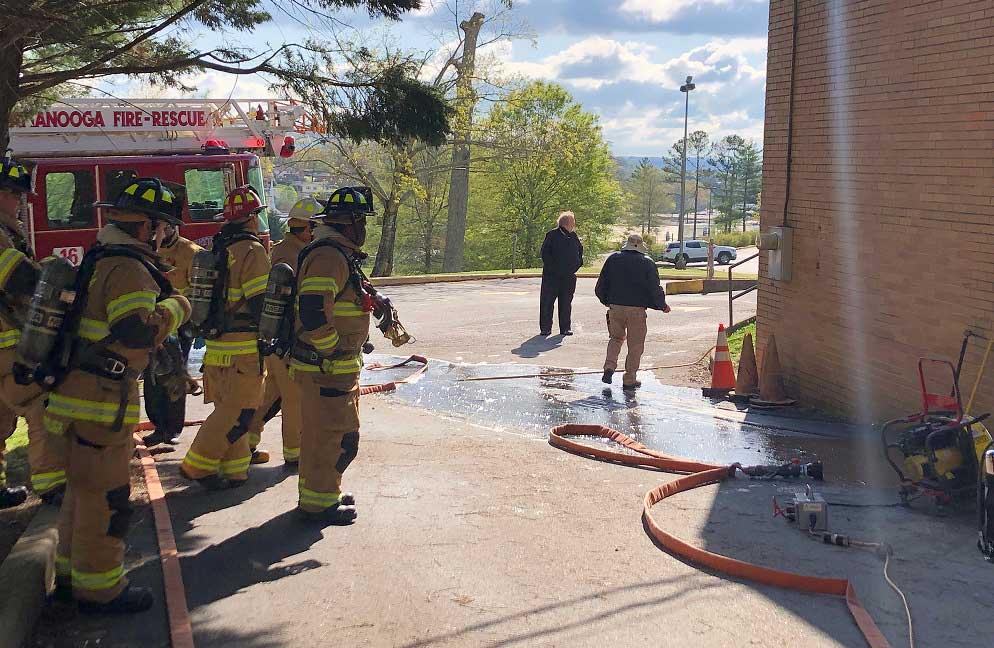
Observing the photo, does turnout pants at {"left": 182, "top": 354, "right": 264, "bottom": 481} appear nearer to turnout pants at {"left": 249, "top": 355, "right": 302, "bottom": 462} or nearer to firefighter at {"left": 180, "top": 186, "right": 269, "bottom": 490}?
firefighter at {"left": 180, "top": 186, "right": 269, "bottom": 490}

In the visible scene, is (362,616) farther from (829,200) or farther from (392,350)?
(392,350)

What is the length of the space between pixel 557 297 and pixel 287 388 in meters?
7.48

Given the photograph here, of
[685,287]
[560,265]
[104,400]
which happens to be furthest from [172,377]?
[685,287]

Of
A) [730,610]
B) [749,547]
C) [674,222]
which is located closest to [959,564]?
[749,547]

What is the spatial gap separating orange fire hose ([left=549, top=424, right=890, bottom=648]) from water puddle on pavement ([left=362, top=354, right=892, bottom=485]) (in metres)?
0.37

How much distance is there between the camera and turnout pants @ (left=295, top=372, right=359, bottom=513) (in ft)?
19.2

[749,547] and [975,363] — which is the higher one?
[975,363]

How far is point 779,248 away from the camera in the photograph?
10.0 metres

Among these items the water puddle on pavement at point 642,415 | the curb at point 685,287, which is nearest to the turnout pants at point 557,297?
the water puddle on pavement at point 642,415

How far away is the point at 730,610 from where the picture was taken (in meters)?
4.57

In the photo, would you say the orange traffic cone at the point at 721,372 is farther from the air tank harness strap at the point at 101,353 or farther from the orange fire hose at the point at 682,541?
the air tank harness strap at the point at 101,353

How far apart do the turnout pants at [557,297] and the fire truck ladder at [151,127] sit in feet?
12.7

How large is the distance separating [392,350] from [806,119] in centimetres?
599

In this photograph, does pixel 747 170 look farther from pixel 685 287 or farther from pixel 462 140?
pixel 685 287
